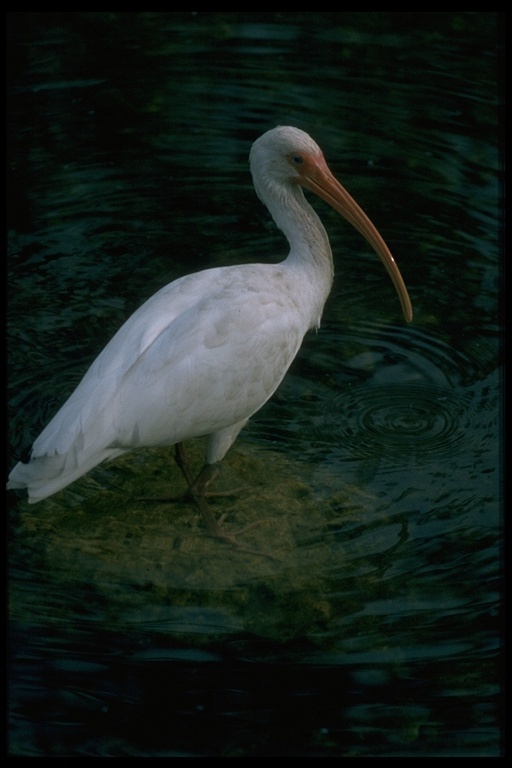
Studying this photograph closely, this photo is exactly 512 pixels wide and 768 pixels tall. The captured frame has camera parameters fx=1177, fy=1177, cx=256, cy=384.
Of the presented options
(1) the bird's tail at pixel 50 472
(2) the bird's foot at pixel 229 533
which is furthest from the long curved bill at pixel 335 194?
(1) the bird's tail at pixel 50 472

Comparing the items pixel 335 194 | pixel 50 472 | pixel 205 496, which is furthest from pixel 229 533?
pixel 335 194

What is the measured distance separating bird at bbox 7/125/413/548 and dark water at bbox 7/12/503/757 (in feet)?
1.65

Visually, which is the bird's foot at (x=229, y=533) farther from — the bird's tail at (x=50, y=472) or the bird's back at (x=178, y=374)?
the bird's tail at (x=50, y=472)

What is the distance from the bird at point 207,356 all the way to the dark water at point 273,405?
50 cm

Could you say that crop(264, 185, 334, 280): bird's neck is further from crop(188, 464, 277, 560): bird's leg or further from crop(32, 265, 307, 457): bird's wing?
crop(188, 464, 277, 560): bird's leg

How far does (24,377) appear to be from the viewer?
696 centimetres

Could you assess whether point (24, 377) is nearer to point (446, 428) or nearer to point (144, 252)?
point (144, 252)

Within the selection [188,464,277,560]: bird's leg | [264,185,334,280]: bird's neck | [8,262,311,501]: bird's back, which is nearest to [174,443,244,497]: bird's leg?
[188,464,277,560]: bird's leg

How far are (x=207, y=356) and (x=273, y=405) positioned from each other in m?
1.35

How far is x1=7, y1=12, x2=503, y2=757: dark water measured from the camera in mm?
4984

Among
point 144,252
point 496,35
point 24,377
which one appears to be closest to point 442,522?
point 24,377

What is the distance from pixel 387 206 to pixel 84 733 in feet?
16.8

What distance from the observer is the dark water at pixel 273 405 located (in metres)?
4.98

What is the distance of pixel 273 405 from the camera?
6836 millimetres
